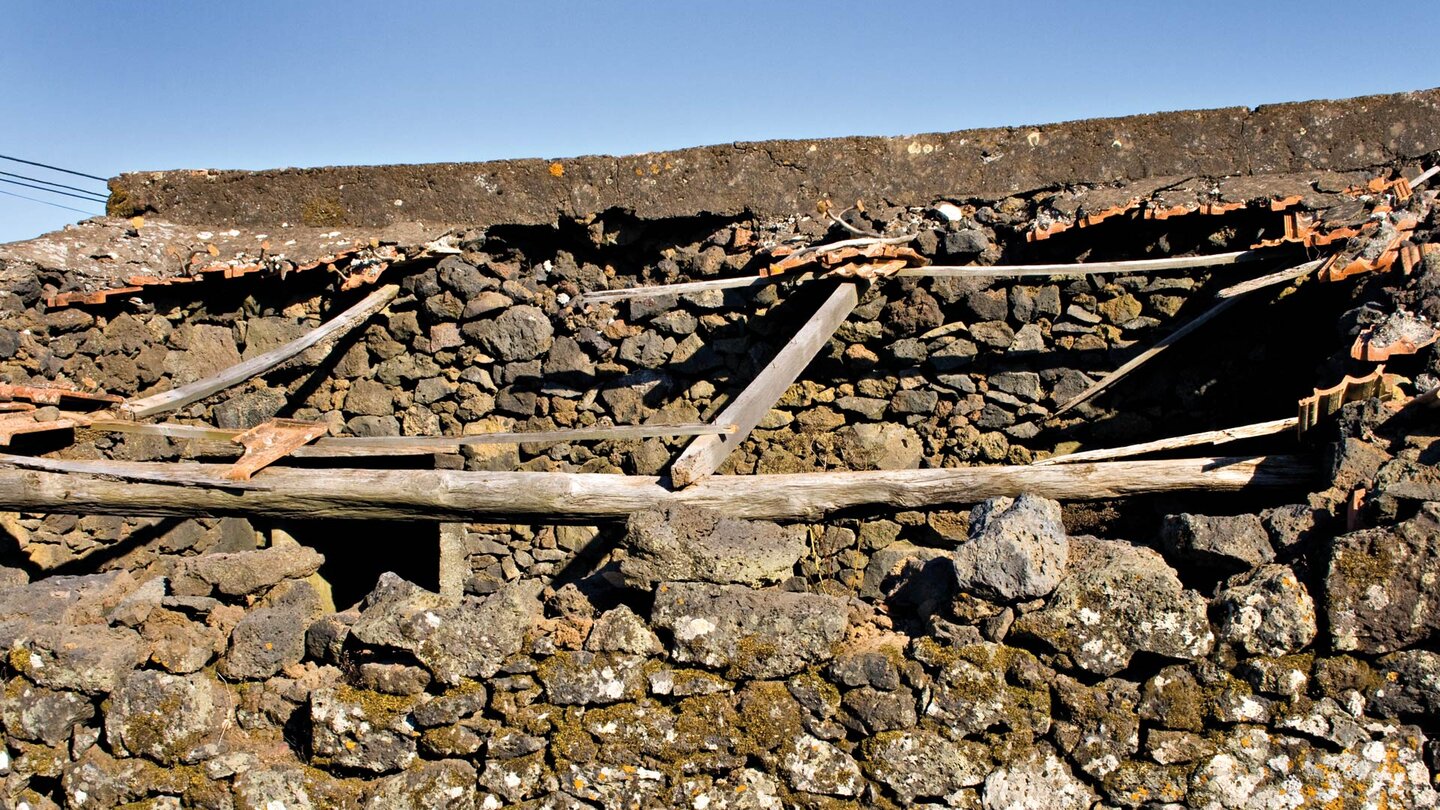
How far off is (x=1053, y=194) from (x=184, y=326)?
191 inches

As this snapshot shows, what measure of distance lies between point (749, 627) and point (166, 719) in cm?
193

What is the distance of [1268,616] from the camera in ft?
9.10

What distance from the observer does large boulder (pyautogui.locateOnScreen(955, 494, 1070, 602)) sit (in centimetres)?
298

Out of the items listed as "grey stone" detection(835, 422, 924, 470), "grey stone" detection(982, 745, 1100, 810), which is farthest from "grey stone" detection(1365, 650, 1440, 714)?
"grey stone" detection(835, 422, 924, 470)

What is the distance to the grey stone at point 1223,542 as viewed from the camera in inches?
118

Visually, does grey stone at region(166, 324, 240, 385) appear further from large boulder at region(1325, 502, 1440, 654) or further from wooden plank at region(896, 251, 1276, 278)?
large boulder at region(1325, 502, 1440, 654)

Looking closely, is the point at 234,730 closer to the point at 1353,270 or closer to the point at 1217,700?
the point at 1217,700

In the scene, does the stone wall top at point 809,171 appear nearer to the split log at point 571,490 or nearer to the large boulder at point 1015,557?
the split log at point 571,490

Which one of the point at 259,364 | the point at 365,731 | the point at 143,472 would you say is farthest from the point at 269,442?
the point at 365,731

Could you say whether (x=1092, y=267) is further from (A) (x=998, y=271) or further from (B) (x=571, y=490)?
(B) (x=571, y=490)

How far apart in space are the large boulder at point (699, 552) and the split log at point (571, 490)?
2.82 ft

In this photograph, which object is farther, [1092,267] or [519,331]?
[519,331]

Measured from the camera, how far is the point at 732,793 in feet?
10.4

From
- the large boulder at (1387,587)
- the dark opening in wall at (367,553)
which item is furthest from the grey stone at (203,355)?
the large boulder at (1387,587)
